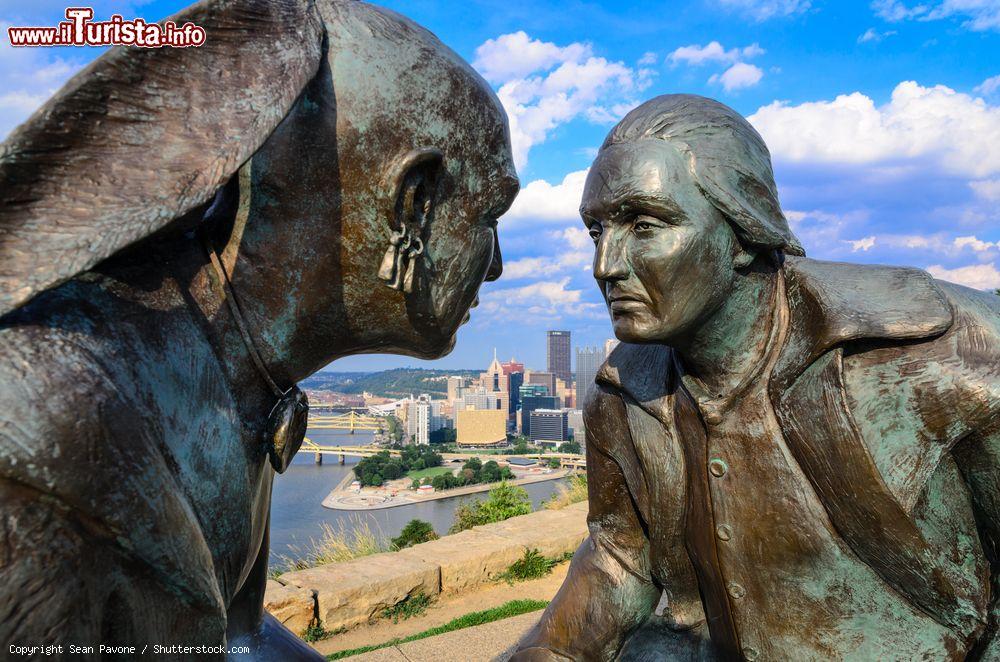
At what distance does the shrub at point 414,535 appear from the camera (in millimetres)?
9047

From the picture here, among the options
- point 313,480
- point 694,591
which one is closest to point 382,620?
point 694,591

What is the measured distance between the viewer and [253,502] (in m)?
1.26

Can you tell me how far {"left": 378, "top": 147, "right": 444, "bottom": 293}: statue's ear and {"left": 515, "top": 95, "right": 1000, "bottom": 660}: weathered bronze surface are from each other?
0.67 m

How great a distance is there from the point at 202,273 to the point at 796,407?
1.37 m

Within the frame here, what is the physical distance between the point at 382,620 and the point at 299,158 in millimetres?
5777

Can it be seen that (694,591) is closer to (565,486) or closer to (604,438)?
(604,438)

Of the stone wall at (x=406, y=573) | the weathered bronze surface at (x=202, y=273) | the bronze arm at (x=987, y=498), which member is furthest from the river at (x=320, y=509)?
the bronze arm at (x=987, y=498)

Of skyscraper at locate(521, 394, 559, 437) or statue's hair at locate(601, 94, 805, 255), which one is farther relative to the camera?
skyscraper at locate(521, 394, 559, 437)

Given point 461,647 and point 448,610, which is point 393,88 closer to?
point 461,647

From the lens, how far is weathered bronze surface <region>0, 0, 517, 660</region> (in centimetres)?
84

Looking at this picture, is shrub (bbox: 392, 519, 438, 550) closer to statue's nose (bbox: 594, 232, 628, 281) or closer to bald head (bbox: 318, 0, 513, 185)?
statue's nose (bbox: 594, 232, 628, 281)

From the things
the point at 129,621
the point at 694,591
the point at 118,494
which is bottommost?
the point at 694,591

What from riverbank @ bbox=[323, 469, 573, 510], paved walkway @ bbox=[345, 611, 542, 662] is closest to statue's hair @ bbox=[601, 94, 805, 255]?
paved walkway @ bbox=[345, 611, 542, 662]

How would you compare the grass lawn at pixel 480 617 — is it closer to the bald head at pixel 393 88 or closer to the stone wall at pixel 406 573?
the stone wall at pixel 406 573
